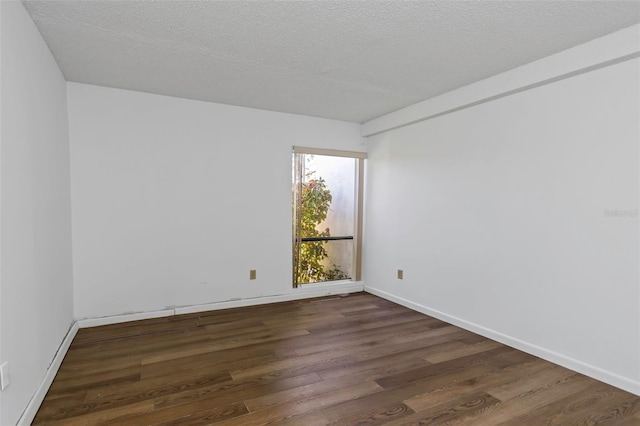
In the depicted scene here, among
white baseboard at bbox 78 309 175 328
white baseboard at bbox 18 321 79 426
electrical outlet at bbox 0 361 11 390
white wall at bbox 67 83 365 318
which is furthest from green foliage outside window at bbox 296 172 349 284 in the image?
electrical outlet at bbox 0 361 11 390

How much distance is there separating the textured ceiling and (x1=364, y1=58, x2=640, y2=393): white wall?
0.45 m

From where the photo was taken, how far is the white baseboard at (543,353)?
7.38ft

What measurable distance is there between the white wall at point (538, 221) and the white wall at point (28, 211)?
325 centimetres

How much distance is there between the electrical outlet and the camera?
1.53 metres

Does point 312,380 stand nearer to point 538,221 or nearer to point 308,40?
point 538,221

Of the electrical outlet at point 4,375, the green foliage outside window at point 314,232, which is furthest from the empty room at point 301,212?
the green foliage outside window at point 314,232

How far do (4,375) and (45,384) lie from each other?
67 centimetres

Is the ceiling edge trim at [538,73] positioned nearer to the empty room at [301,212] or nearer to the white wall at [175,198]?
the empty room at [301,212]

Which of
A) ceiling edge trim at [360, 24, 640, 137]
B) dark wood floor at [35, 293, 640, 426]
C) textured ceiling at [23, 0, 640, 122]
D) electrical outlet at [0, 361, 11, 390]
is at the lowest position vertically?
Result: dark wood floor at [35, 293, 640, 426]

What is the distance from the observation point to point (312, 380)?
2312 mm

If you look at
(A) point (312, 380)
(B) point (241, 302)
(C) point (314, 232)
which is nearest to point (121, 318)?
(B) point (241, 302)

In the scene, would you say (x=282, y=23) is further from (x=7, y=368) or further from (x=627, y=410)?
(x=627, y=410)

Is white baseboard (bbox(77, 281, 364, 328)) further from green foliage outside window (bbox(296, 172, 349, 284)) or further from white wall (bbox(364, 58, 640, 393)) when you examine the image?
white wall (bbox(364, 58, 640, 393))

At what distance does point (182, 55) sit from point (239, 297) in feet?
8.31
